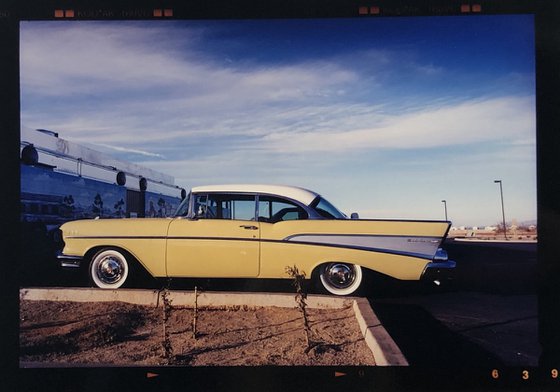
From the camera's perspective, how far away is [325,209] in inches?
67.2

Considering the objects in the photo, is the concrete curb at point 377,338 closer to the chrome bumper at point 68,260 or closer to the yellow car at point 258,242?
the yellow car at point 258,242

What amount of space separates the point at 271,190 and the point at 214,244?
47 cm

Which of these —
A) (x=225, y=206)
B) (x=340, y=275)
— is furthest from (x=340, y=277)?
(x=225, y=206)

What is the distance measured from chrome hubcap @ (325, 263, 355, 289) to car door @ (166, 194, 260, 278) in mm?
420

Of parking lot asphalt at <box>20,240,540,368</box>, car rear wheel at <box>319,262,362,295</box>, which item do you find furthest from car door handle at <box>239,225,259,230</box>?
car rear wheel at <box>319,262,362,295</box>

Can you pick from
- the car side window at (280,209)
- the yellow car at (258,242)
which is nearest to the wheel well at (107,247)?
the yellow car at (258,242)

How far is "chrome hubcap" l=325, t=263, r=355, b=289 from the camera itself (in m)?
1.85

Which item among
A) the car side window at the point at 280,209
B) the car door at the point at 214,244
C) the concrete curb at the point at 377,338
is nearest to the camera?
the concrete curb at the point at 377,338

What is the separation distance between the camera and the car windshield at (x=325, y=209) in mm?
1667

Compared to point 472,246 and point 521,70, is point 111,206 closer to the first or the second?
point 472,246

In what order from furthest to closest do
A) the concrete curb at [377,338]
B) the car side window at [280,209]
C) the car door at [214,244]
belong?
1. the car door at [214,244]
2. the car side window at [280,209]
3. the concrete curb at [377,338]

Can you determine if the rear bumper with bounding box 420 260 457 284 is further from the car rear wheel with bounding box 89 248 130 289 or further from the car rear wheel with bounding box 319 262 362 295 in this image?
the car rear wheel with bounding box 89 248 130 289

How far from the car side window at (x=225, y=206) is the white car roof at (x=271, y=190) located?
4cm

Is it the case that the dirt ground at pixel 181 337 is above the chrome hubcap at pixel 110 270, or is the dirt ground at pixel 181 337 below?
below
